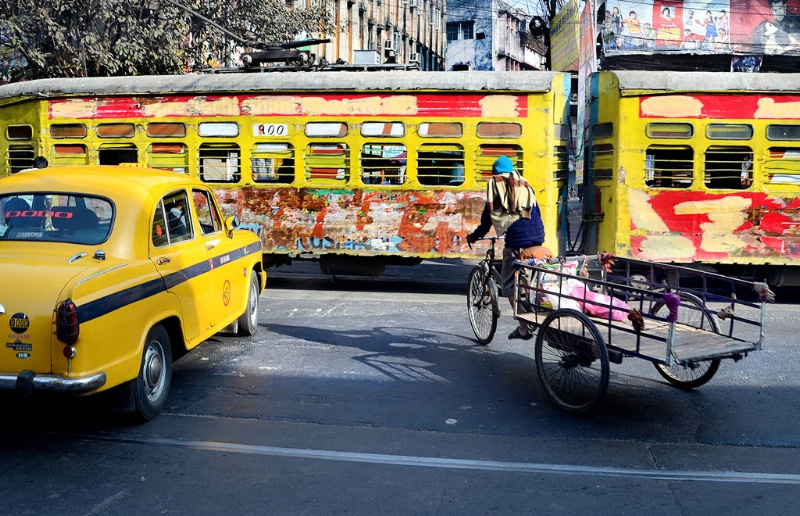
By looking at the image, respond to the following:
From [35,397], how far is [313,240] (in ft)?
23.8

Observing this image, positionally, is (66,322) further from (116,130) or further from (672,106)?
(672,106)

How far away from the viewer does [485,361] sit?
7.73 metres

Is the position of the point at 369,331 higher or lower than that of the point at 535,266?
lower

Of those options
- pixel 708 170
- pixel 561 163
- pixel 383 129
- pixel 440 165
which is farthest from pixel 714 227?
pixel 383 129

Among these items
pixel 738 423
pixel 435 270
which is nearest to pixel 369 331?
pixel 738 423

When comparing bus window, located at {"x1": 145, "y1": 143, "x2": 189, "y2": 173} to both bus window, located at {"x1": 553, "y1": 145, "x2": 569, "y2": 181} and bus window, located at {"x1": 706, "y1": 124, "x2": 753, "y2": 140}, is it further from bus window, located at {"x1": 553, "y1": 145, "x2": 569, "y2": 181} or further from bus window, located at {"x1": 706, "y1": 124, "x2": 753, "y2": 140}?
bus window, located at {"x1": 706, "y1": 124, "x2": 753, "y2": 140}

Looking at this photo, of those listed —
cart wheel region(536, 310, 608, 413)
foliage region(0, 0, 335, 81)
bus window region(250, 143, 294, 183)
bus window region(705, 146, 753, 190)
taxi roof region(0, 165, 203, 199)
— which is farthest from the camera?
foliage region(0, 0, 335, 81)

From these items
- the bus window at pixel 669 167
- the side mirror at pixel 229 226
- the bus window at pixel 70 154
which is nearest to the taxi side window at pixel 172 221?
the side mirror at pixel 229 226

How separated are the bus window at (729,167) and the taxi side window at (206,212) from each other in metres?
7.01

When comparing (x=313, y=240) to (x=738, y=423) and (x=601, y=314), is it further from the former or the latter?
(x=738, y=423)

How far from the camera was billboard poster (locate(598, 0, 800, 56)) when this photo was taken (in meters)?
27.1

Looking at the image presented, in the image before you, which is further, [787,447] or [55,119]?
[55,119]

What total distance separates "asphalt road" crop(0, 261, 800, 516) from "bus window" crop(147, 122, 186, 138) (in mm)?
5016

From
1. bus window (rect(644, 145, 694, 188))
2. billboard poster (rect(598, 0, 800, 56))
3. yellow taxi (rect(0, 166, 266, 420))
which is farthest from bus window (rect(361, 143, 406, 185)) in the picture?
billboard poster (rect(598, 0, 800, 56))
